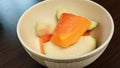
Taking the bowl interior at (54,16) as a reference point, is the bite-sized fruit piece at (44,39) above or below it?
below

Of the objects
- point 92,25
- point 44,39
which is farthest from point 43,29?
point 92,25

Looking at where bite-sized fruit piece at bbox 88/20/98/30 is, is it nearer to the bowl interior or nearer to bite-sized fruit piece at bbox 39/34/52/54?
the bowl interior

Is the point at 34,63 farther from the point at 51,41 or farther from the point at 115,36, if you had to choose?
the point at 115,36

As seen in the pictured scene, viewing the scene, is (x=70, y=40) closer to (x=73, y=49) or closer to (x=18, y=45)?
(x=73, y=49)

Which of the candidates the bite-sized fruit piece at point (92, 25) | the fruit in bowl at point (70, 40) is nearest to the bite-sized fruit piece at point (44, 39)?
the fruit in bowl at point (70, 40)

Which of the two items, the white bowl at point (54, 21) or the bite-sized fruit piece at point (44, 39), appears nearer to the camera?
the white bowl at point (54, 21)

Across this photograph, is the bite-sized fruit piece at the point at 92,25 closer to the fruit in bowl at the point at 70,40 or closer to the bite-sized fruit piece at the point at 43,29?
the fruit in bowl at the point at 70,40

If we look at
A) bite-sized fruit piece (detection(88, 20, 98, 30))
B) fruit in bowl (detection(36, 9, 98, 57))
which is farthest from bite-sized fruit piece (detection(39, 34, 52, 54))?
bite-sized fruit piece (detection(88, 20, 98, 30))
